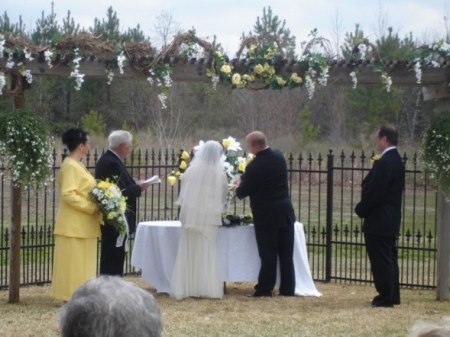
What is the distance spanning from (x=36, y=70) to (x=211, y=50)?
2051 mm

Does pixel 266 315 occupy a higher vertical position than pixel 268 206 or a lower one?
lower

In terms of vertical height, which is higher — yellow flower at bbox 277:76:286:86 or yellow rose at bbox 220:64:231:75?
yellow rose at bbox 220:64:231:75

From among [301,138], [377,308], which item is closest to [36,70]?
[377,308]

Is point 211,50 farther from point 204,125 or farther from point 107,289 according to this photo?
point 204,125

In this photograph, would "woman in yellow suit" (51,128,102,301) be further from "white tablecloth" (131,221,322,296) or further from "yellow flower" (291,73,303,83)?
"yellow flower" (291,73,303,83)

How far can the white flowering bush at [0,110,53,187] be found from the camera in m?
9.59

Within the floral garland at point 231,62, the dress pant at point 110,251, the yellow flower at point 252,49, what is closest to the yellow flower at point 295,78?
the floral garland at point 231,62

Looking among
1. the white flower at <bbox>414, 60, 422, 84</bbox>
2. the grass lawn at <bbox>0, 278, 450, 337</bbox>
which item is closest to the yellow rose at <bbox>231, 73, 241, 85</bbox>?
the white flower at <bbox>414, 60, 422, 84</bbox>

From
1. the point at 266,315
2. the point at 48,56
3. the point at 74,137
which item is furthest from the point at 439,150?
the point at 48,56

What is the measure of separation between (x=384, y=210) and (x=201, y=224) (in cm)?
224

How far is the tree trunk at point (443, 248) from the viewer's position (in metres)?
10.9

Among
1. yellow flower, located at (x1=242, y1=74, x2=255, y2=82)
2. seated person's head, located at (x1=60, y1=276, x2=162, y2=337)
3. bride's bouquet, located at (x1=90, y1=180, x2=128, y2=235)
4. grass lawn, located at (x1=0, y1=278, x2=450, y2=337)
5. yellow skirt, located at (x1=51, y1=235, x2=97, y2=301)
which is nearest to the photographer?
seated person's head, located at (x1=60, y1=276, x2=162, y2=337)

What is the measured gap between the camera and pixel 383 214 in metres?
10.1

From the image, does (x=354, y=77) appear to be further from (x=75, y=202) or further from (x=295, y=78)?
(x=75, y=202)
